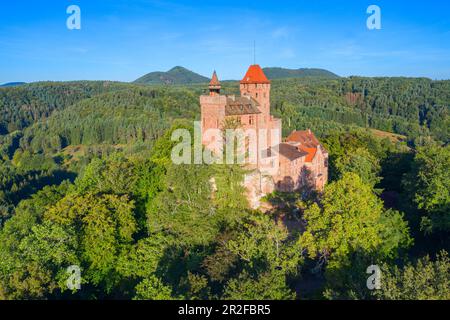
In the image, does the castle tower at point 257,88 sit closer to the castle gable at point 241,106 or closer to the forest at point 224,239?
the castle gable at point 241,106

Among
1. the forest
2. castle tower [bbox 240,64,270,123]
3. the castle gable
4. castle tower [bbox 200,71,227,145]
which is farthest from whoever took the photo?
castle tower [bbox 240,64,270,123]

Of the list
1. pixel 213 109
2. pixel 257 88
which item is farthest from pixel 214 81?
pixel 257 88

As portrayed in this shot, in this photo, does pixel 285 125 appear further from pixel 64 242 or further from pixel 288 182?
pixel 64 242

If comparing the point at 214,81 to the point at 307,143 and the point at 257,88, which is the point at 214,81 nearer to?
the point at 257,88

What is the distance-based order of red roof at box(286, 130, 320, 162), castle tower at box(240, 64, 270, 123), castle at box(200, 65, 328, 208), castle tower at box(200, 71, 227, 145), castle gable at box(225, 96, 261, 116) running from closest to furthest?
castle tower at box(200, 71, 227, 145) < castle at box(200, 65, 328, 208) < castle gable at box(225, 96, 261, 116) < castle tower at box(240, 64, 270, 123) < red roof at box(286, 130, 320, 162)

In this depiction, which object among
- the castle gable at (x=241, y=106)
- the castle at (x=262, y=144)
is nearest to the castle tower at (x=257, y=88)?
the castle at (x=262, y=144)

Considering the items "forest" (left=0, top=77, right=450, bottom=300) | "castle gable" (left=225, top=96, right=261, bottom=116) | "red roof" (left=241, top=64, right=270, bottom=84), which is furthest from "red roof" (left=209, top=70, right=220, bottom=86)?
"forest" (left=0, top=77, right=450, bottom=300)

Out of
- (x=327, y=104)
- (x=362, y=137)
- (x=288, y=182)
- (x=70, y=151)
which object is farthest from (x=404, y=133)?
(x=70, y=151)

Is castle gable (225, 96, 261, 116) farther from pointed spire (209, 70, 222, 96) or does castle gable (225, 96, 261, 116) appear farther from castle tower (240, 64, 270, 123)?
pointed spire (209, 70, 222, 96)
